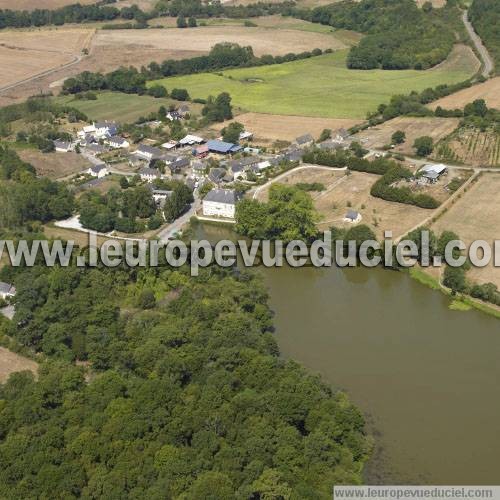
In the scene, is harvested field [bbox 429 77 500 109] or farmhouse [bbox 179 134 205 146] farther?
harvested field [bbox 429 77 500 109]

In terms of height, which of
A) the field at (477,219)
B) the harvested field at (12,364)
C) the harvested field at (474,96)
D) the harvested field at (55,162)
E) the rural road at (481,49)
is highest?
the rural road at (481,49)

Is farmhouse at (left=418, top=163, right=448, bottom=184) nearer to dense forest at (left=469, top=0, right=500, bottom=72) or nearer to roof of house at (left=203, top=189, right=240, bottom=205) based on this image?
roof of house at (left=203, top=189, right=240, bottom=205)

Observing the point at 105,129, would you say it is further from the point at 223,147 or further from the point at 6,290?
the point at 6,290

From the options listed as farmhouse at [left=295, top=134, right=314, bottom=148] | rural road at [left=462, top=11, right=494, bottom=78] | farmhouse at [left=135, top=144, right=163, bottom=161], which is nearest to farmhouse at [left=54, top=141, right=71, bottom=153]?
farmhouse at [left=135, top=144, right=163, bottom=161]

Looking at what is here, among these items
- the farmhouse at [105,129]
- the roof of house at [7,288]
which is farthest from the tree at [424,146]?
the roof of house at [7,288]

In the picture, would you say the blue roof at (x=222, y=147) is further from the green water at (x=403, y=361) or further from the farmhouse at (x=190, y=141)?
the green water at (x=403, y=361)
